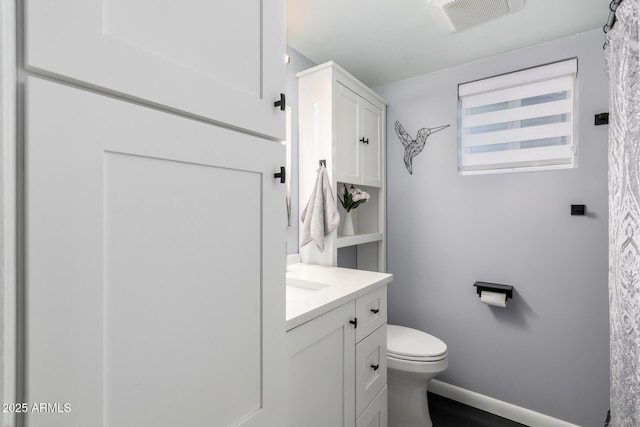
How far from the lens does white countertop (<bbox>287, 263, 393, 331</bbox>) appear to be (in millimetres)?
998

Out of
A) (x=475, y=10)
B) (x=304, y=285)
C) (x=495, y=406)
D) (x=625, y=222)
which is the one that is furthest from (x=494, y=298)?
(x=475, y=10)

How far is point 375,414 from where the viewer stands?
55.6 inches

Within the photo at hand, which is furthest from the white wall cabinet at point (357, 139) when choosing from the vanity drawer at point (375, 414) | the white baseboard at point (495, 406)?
the white baseboard at point (495, 406)

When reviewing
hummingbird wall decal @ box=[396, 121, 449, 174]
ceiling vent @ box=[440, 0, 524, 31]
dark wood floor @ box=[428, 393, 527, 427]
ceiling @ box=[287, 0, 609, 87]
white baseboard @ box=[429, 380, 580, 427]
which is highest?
ceiling @ box=[287, 0, 609, 87]

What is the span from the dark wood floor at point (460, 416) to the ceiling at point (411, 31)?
7.81 feet

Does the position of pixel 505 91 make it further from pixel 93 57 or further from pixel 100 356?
pixel 100 356

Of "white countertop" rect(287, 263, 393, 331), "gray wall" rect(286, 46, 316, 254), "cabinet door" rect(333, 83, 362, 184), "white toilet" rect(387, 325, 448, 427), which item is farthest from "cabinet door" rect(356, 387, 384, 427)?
"cabinet door" rect(333, 83, 362, 184)

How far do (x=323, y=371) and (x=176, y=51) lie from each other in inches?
41.7

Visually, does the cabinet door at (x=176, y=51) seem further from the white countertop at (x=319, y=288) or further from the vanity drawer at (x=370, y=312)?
the vanity drawer at (x=370, y=312)

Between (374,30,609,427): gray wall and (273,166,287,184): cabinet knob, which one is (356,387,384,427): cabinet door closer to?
(374,30,609,427): gray wall

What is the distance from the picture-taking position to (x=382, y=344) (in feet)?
4.86

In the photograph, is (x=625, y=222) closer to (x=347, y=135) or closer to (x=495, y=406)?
(x=347, y=135)

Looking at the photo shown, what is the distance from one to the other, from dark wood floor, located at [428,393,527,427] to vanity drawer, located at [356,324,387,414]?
2.48 ft

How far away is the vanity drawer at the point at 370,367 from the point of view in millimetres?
1285
